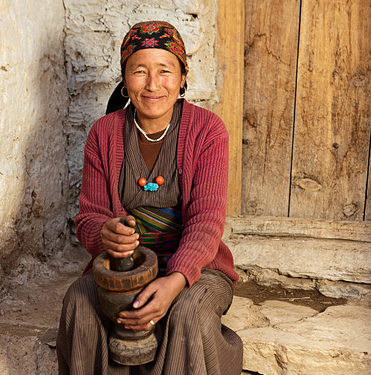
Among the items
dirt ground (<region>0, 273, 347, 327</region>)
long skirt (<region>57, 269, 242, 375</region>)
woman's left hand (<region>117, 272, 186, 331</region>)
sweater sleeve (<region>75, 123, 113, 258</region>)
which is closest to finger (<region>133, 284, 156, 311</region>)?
woman's left hand (<region>117, 272, 186, 331</region>)

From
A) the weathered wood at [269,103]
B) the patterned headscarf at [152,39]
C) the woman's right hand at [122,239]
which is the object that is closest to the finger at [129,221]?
the woman's right hand at [122,239]

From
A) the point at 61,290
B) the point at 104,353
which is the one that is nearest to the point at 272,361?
the point at 104,353

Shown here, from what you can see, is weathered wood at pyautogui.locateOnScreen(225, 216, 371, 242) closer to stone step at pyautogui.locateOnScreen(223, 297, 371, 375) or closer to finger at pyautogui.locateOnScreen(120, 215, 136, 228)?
stone step at pyautogui.locateOnScreen(223, 297, 371, 375)

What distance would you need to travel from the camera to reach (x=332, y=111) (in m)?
2.65

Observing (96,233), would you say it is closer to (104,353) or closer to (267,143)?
(104,353)

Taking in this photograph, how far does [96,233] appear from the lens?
1797 millimetres

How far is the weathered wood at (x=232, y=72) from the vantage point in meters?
2.60

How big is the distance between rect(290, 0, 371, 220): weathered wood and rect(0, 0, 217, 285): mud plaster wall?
22.4 inches

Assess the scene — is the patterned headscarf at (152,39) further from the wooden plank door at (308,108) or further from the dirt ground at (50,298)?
the dirt ground at (50,298)

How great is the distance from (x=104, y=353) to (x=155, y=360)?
0.18m

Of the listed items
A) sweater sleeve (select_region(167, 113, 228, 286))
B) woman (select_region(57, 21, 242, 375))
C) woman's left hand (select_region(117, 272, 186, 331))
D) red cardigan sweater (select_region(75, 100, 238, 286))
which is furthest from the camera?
red cardigan sweater (select_region(75, 100, 238, 286))

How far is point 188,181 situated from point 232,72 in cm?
106

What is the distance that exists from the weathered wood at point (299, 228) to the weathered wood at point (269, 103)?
0.11 m

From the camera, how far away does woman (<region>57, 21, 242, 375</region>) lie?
1.52 meters
